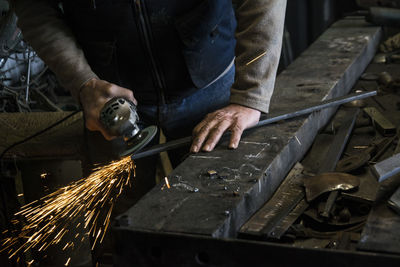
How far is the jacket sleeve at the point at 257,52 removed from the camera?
2.40 metres

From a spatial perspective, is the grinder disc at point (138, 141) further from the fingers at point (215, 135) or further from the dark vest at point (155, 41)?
the dark vest at point (155, 41)

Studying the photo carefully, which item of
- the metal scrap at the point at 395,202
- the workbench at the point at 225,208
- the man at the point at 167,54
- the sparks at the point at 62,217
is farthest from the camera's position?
the sparks at the point at 62,217

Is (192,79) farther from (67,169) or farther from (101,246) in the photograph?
(101,246)

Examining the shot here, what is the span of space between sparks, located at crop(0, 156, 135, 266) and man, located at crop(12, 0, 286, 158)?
53 centimetres

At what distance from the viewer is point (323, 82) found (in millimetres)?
3150

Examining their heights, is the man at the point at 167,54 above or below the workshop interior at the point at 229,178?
above

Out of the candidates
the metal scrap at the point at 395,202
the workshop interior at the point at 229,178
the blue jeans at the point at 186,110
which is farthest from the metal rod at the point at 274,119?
the metal scrap at the point at 395,202

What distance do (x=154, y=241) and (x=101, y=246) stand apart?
1.75m

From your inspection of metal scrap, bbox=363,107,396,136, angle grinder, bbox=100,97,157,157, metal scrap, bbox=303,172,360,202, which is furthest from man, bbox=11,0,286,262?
metal scrap, bbox=363,107,396,136

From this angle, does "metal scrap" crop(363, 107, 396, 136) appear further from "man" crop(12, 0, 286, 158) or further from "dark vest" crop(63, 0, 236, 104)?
"dark vest" crop(63, 0, 236, 104)

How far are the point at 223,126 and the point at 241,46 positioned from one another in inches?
16.6

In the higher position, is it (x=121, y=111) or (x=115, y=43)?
(x=115, y=43)

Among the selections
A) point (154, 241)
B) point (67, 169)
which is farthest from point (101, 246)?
point (154, 241)

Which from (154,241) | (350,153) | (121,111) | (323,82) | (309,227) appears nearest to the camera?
(154,241)
